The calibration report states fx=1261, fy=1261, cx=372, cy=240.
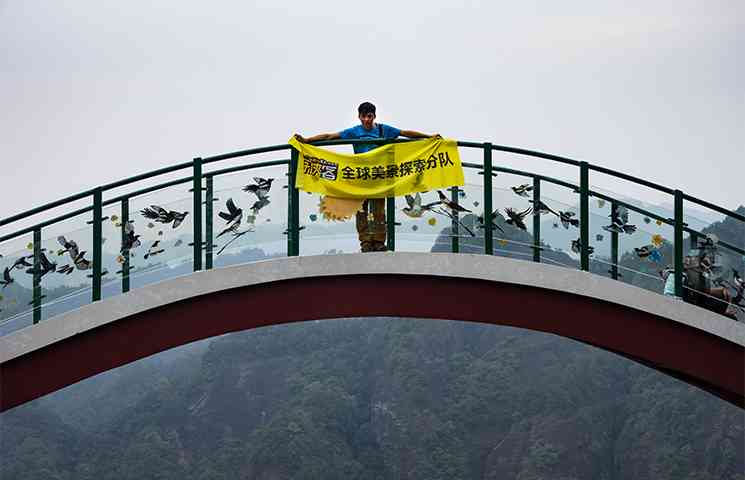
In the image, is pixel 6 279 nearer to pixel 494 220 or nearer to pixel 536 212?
pixel 494 220

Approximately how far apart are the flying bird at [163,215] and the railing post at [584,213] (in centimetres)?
438

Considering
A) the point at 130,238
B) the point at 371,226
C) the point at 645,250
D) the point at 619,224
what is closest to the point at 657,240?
the point at 645,250

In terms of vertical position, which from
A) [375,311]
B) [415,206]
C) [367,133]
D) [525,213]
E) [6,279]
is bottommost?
[375,311]

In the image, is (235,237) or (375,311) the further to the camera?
(375,311)

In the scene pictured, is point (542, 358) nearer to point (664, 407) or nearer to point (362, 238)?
point (664, 407)

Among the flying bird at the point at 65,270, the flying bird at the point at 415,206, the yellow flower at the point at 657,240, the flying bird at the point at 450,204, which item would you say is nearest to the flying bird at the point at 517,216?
the flying bird at the point at 450,204

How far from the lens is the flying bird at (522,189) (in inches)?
556

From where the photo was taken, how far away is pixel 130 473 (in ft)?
175

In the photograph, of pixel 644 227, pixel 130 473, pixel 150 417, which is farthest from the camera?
pixel 150 417

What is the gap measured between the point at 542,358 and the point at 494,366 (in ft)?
6.84

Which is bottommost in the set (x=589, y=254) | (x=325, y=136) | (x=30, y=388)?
(x=30, y=388)

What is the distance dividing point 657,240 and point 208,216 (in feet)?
16.7

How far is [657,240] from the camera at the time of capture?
14.4m

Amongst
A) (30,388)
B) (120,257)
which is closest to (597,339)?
(120,257)
